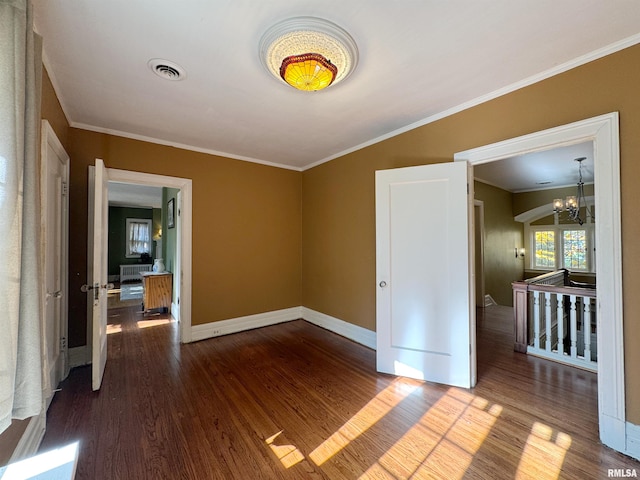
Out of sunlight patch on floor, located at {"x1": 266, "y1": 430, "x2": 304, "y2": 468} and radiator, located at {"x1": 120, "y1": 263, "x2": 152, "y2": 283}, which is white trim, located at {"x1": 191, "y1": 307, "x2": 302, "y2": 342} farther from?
radiator, located at {"x1": 120, "y1": 263, "x2": 152, "y2": 283}

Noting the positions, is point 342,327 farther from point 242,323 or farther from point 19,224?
point 19,224

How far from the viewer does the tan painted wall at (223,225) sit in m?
2.91

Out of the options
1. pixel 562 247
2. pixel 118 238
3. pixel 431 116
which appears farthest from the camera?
pixel 118 238

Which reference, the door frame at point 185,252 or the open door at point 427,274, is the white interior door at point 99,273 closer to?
the door frame at point 185,252

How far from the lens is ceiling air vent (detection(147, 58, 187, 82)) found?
6.14 feet

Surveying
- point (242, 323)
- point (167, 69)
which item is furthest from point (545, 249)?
point (167, 69)

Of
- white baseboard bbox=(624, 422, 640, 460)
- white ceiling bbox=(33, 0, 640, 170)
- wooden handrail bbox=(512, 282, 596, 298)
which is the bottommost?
white baseboard bbox=(624, 422, 640, 460)

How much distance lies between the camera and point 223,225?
3.86m

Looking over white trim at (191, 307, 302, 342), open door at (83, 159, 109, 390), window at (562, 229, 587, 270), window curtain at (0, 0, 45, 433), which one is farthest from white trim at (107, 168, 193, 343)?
window at (562, 229, 587, 270)

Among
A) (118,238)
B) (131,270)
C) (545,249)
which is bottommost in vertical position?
(131,270)

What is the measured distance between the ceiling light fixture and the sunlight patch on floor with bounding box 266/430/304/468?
2377 mm

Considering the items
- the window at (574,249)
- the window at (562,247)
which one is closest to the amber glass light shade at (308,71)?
the window at (562,247)

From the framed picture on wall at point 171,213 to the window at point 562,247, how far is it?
28.6 feet

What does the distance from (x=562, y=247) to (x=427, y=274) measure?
6.91 m
